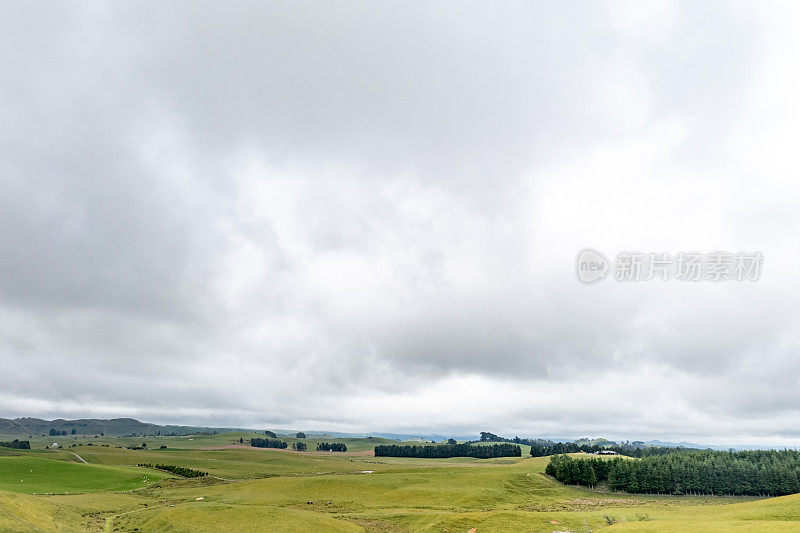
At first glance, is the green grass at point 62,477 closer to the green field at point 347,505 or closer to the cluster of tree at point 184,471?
the green field at point 347,505

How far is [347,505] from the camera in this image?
103 meters

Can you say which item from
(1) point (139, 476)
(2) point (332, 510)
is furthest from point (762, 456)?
(1) point (139, 476)

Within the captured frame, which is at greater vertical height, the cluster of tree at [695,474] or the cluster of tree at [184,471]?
the cluster of tree at [695,474]

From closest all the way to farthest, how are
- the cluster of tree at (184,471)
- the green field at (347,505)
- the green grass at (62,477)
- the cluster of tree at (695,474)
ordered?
the green field at (347,505)
the green grass at (62,477)
the cluster of tree at (695,474)
the cluster of tree at (184,471)

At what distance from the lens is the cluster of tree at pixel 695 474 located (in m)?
135

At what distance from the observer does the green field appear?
240 ft

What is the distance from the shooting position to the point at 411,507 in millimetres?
100500

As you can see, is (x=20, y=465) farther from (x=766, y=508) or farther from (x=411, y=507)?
(x=766, y=508)

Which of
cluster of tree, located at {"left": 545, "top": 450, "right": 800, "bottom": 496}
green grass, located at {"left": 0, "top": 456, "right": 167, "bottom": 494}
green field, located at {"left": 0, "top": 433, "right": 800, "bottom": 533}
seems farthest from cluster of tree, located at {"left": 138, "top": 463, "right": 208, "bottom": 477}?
cluster of tree, located at {"left": 545, "top": 450, "right": 800, "bottom": 496}

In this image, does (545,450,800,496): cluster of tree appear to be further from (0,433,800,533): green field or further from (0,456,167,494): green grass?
(0,456,167,494): green grass

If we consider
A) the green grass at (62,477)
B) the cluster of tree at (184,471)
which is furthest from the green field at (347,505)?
the cluster of tree at (184,471)

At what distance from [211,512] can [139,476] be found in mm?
89914

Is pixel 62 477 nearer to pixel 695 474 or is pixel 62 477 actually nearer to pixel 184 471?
pixel 184 471

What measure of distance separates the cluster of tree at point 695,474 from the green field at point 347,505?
689 centimetres
